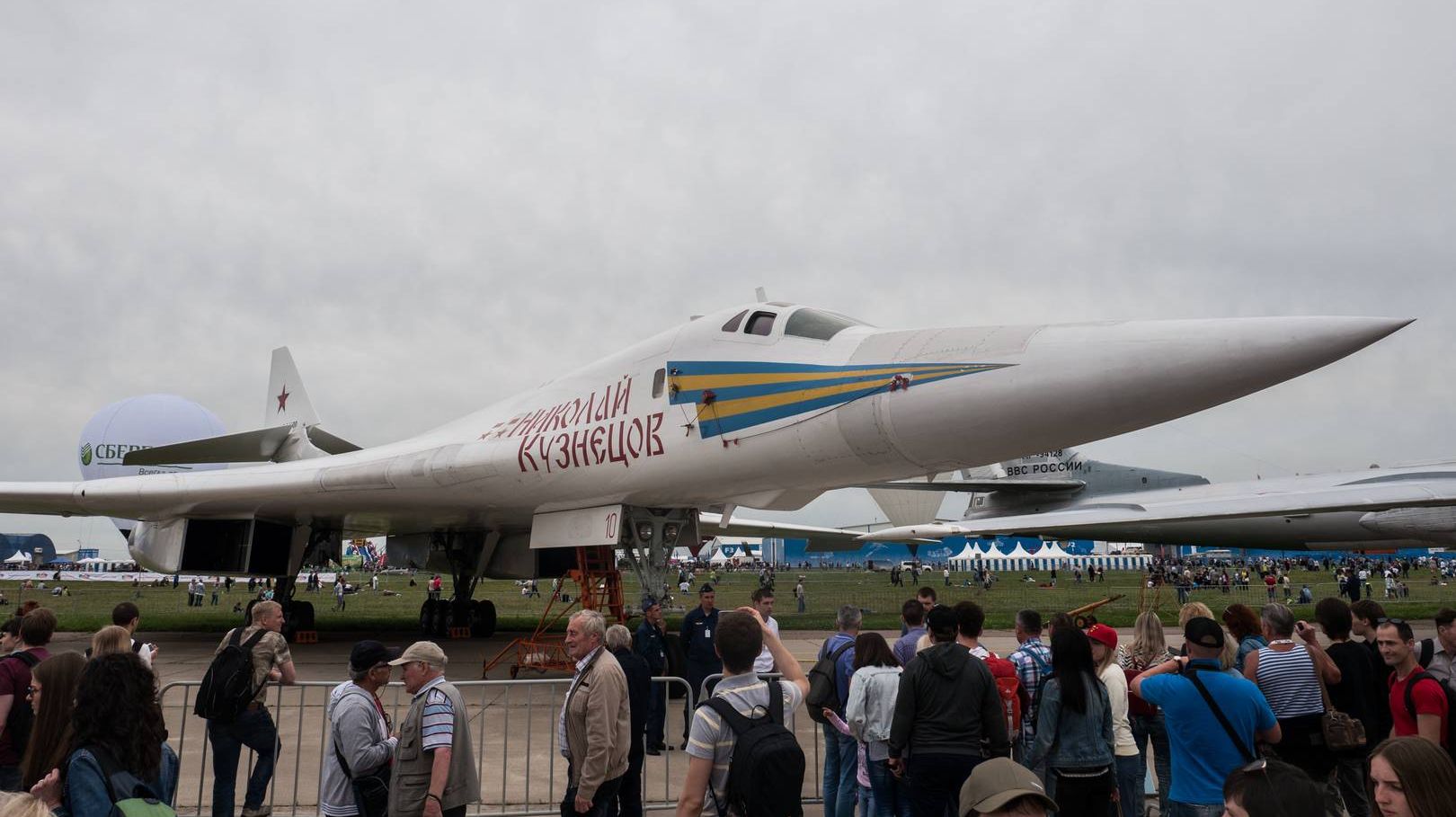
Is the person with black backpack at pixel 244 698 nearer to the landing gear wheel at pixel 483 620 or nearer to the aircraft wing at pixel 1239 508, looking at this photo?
the landing gear wheel at pixel 483 620

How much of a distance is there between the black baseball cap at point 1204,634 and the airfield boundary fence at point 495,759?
171cm

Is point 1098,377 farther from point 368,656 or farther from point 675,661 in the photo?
point 368,656

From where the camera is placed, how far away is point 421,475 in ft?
35.0

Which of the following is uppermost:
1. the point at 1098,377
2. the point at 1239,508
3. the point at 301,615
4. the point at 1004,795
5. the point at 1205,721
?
the point at 1098,377

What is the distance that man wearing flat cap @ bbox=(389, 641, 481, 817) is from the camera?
372 centimetres

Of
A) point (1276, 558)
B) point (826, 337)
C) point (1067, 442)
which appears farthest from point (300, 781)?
point (1276, 558)

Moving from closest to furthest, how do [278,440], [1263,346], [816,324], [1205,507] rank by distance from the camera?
[1263,346] → [816,324] → [1205,507] → [278,440]

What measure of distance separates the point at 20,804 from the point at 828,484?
6701mm

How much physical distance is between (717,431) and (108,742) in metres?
5.67

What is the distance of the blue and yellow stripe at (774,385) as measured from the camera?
7.02 m

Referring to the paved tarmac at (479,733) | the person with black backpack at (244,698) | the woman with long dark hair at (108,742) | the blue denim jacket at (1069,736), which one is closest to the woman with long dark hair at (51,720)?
the woman with long dark hair at (108,742)

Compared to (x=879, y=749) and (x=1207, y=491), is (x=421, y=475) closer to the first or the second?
(x=879, y=749)

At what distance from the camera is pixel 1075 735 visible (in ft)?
13.6

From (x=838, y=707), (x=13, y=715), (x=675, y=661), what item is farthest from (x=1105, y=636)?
(x=13, y=715)
